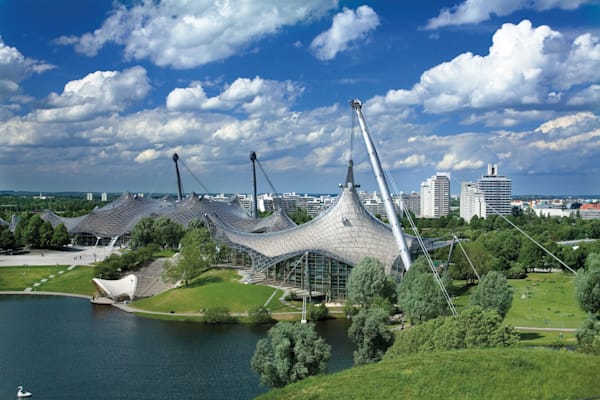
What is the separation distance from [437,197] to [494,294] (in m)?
153

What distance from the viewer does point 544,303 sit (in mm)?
45406

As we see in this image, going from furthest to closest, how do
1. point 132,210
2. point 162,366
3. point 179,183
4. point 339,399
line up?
1. point 179,183
2. point 132,210
3. point 162,366
4. point 339,399

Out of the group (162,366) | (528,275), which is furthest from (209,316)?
(528,275)

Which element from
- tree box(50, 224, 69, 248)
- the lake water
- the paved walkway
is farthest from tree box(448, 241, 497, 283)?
tree box(50, 224, 69, 248)

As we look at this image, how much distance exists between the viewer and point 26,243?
78.1 metres

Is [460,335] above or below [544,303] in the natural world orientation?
above

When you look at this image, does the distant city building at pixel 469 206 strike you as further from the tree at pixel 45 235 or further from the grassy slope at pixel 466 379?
the grassy slope at pixel 466 379

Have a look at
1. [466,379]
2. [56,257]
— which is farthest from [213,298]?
[56,257]

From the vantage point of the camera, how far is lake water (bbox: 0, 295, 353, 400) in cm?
2748

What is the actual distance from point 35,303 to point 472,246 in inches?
1530

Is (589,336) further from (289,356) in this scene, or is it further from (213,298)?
(213,298)

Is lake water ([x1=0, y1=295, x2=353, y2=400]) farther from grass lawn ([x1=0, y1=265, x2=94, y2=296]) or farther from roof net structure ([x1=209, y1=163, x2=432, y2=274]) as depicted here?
roof net structure ([x1=209, y1=163, x2=432, y2=274])

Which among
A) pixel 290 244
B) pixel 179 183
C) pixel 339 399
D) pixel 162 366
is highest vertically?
pixel 179 183

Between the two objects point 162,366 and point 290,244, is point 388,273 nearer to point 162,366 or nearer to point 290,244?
point 290,244
